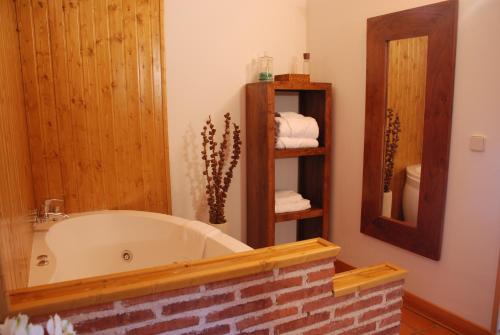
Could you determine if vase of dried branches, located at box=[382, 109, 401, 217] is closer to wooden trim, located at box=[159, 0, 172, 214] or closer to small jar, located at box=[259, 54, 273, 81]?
small jar, located at box=[259, 54, 273, 81]

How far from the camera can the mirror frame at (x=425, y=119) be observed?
219cm

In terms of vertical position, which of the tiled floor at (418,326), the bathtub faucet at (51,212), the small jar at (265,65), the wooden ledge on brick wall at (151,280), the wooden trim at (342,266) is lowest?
the tiled floor at (418,326)

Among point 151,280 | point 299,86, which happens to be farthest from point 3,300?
point 299,86

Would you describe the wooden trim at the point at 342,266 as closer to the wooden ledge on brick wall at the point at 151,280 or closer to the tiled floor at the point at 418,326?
the tiled floor at the point at 418,326

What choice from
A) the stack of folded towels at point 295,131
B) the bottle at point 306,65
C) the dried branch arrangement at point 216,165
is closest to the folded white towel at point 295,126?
the stack of folded towels at point 295,131

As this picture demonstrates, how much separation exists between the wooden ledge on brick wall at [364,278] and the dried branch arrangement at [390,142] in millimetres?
913

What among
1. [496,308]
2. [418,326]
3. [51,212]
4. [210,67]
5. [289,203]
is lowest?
[418,326]

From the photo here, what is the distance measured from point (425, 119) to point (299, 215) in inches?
44.9

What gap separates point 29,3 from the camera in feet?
7.22

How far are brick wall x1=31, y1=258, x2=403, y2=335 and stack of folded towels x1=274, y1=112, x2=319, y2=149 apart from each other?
1338mm

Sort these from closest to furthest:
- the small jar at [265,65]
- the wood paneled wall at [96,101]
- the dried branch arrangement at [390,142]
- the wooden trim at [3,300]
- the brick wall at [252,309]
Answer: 1. the wooden trim at [3,300]
2. the brick wall at [252,309]
3. the wood paneled wall at [96,101]
4. the dried branch arrangement at [390,142]
5. the small jar at [265,65]

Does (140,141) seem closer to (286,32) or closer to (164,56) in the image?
(164,56)

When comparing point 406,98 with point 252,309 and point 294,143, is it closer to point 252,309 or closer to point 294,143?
point 294,143

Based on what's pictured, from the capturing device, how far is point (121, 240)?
8.07 ft
